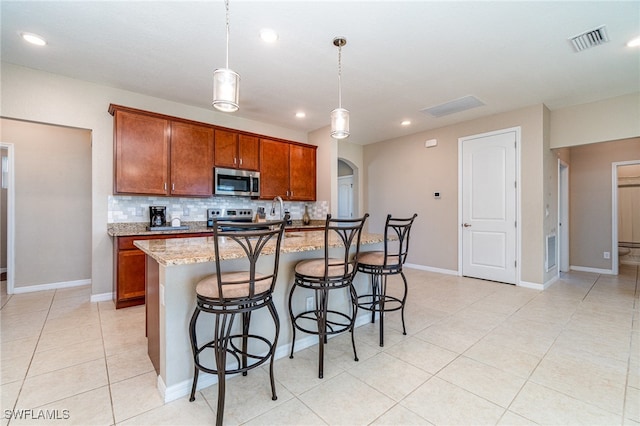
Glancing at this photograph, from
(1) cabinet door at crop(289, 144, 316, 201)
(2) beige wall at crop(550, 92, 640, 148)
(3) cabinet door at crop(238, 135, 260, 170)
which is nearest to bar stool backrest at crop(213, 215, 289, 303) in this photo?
(3) cabinet door at crop(238, 135, 260, 170)

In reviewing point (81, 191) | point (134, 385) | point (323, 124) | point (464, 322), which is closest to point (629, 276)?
point (464, 322)

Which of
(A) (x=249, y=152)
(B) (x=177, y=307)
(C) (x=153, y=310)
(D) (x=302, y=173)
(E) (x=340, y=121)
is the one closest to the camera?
(B) (x=177, y=307)

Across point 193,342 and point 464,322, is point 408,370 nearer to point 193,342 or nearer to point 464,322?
point 464,322

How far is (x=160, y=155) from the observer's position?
3627 millimetres

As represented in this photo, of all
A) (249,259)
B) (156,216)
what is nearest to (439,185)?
(249,259)

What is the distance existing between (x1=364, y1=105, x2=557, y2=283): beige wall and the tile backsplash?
5.67ft

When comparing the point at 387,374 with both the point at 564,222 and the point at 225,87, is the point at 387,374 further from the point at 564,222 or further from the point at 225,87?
the point at 564,222

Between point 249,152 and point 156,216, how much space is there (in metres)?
1.62

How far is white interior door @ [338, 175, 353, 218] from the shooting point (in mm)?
7508

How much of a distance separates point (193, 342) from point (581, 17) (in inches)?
145

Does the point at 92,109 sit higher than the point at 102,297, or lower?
higher

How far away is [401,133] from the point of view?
5574 millimetres

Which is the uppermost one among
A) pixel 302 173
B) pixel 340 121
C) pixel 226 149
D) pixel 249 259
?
pixel 226 149

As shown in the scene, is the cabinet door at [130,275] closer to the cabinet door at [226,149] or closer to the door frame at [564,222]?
the cabinet door at [226,149]
